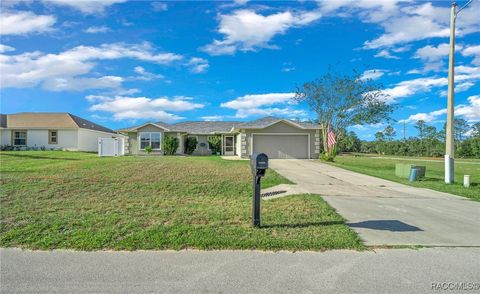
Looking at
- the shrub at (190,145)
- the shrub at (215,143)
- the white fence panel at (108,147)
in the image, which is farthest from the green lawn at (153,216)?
the shrub at (215,143)

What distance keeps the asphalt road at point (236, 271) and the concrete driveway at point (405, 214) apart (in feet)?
1.96

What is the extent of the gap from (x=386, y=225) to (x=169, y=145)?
2394 centimetres

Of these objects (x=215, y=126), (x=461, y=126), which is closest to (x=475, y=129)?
(x=461, y=126)

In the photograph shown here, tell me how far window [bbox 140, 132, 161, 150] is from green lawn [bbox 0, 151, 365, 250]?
1863cm

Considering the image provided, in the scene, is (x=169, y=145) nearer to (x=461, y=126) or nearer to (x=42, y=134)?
(x=42, y=134)

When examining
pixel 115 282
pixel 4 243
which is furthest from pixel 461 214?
pixel 4 243

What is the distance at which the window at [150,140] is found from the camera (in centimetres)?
2871

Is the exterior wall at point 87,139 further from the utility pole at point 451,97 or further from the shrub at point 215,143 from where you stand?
the utility pole at point 451,97

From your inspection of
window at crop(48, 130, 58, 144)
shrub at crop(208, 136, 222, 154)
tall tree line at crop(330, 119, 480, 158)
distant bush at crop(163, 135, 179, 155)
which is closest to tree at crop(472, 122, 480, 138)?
tall tree line at crop(330, 119, 480, 158)

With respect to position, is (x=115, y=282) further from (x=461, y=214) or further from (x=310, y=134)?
(x=310, y=134)

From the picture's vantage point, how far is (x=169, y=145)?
2809 centimetres

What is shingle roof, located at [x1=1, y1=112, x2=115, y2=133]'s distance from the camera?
3188cm

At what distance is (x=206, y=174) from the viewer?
1160 centimetres

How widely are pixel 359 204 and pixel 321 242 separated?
3442mm
